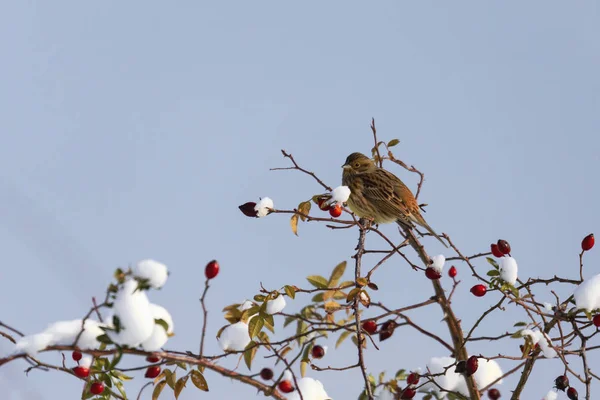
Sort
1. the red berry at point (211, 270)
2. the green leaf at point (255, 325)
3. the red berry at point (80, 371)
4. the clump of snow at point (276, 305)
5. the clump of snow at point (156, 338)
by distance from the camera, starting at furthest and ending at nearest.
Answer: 1. the clump of snow at point (276, 305)
2. the green leaf at point (255, 325)
3. the red berry at point (80, 371)
4. the red berry at point (211, 270)
5. the clump of snow at point (156, 338)

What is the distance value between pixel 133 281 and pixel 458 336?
3893mm

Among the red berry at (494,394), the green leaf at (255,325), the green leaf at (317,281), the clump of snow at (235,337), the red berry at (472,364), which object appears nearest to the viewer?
the clump of snow at (235,337)

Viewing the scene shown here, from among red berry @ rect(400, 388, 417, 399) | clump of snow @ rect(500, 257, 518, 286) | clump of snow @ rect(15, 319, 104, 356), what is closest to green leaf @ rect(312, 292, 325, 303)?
red berry @ rect(400, 388, 417, 399)

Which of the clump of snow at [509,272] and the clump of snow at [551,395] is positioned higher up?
the clump of snow at [509,272]

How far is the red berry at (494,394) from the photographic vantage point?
693 centimetres

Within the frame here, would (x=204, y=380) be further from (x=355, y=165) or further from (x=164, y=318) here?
(x=355, y=165)

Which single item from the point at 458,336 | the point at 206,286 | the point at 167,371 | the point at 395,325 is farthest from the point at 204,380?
the point at 458,336

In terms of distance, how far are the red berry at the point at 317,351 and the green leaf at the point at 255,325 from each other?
79cm

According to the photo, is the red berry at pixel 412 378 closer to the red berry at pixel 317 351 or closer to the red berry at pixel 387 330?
the red berry at pixel 387 330

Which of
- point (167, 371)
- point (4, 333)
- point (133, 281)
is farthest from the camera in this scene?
point (167, 371)

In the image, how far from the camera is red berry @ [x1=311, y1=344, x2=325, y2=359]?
6457 mm

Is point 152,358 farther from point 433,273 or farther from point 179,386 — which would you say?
point 433,273

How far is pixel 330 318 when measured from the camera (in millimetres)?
6723

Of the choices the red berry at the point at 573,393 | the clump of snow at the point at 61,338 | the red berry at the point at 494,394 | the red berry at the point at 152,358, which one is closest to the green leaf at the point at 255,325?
the red berry at the point at 152,358
